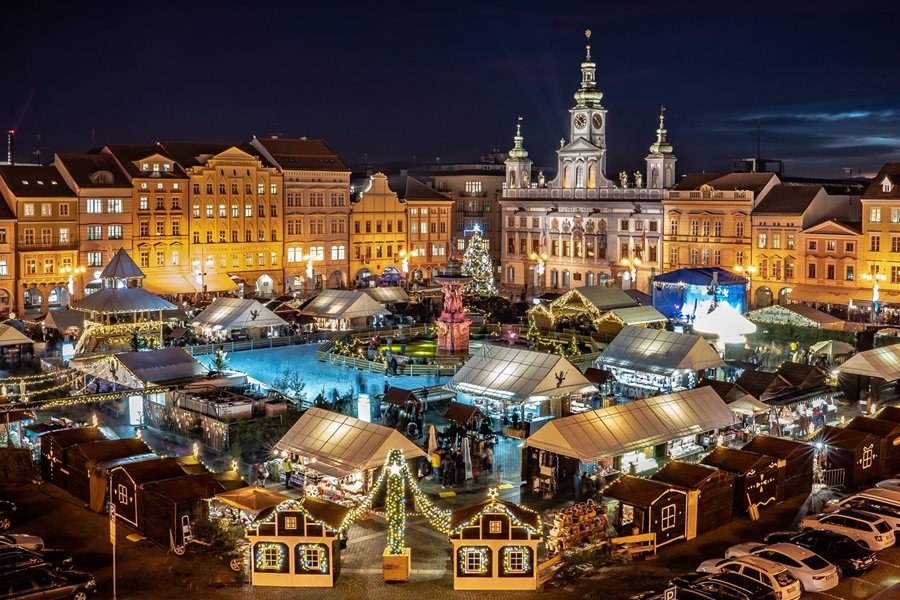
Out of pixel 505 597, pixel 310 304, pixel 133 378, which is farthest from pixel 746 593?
pixel 310 304

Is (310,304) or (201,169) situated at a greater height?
(201,169)

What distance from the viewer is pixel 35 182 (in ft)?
199

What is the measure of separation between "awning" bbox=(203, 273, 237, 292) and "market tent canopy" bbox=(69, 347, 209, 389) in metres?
31.5

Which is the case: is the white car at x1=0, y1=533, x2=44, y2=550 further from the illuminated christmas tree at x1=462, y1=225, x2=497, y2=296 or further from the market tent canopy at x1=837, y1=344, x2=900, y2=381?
the illuminated christmas tree at x1=462, y1=225, x2=497, y2=296

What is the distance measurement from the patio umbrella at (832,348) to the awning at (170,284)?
38.2 meters

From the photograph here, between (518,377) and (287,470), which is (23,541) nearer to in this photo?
(287,470)

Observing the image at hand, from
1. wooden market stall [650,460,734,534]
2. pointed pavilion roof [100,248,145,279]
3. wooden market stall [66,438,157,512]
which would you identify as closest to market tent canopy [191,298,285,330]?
pointed pavilion roof [100,248,145,279]

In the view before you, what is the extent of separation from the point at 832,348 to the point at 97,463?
28331mm

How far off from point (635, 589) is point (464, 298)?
38264 mm

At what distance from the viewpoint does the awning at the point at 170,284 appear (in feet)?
208

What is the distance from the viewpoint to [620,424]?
25.9m

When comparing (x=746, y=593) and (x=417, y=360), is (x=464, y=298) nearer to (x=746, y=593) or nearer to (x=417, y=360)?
(x=417, y=360)

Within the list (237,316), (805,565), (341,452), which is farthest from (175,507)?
(237,316)

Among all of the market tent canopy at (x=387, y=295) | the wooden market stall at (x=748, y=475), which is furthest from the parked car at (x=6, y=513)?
the market tent canopy at (x=387, y=295)
